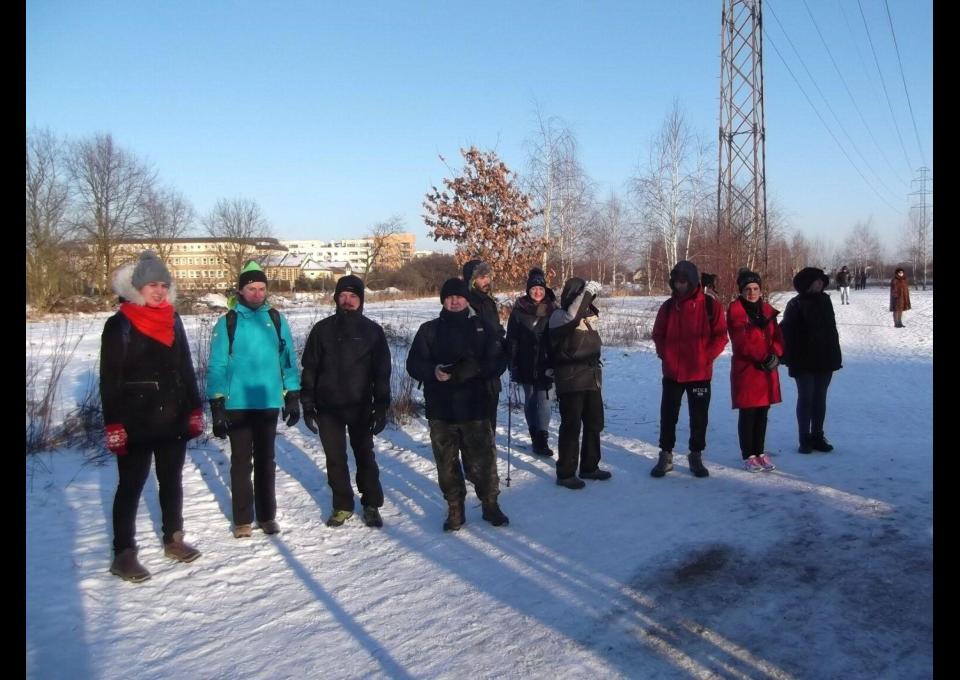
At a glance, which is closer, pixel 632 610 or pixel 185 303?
pixel 632 610

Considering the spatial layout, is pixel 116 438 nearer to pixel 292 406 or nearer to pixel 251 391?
pixel 251 391

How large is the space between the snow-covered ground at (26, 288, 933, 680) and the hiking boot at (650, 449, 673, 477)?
12 cm

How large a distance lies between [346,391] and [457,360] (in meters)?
0.93

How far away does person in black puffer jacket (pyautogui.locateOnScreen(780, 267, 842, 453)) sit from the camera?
714cm

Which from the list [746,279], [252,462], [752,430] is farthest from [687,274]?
[252,462]

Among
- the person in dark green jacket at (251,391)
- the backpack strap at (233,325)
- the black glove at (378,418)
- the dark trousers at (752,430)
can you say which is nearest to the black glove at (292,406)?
the person in dark green jacket at (251,391)

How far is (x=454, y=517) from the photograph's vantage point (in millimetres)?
5402

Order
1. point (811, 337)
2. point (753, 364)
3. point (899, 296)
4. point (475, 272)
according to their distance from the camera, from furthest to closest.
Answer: point (899, 296) < point (475, 272) < point (811, 337) < point (753, 364)
